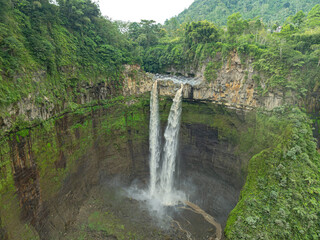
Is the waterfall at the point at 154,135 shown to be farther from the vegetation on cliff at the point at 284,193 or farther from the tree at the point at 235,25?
Result: the tree at the point at 235,25

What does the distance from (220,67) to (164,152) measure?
950 centimetres

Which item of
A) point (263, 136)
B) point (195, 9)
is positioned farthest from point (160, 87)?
point (195, 9)

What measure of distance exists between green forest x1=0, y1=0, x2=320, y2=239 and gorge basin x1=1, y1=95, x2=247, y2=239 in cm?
278

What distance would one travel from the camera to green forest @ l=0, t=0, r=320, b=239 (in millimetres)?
9586

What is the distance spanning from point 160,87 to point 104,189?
10.9 meters

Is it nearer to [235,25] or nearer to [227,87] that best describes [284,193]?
[227,87]

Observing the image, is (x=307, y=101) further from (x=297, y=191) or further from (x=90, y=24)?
(x=90, y=24)

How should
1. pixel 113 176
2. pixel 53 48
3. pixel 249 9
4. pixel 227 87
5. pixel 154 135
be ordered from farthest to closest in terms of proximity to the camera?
pixel 249 9, pixel 154 135, pixel 113 176, pixel 227 87, pixel 53 48

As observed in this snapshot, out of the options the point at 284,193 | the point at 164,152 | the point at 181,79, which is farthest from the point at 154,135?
the point at 284,193

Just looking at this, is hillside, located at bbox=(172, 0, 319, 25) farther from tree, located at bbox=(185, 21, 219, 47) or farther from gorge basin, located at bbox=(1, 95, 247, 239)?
gorge basin, located at bbox=(1, 95, 247, 239)

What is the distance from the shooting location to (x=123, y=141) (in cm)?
1864

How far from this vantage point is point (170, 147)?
1808cm

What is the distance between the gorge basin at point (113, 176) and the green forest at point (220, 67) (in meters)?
2.78

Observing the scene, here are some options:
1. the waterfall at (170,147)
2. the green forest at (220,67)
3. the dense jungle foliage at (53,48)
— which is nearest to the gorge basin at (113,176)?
the waterfall at (170,147)
